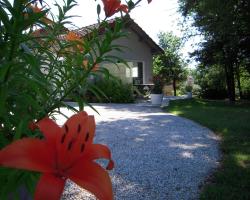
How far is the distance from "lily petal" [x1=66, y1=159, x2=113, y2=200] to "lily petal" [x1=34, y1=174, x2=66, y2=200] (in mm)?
26

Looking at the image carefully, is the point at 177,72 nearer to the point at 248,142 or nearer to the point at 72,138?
the point at 248,142

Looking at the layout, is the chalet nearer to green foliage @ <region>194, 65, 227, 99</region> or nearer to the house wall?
the house wall

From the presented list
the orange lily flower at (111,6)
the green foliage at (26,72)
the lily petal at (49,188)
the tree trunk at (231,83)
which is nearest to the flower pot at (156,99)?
the tree trunk at (231,83)

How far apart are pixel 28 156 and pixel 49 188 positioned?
2.0 inches

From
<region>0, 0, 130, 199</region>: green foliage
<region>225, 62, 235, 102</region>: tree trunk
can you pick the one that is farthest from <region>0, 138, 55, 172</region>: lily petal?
<region>225, 62, 235, 102</region>: tree trunk

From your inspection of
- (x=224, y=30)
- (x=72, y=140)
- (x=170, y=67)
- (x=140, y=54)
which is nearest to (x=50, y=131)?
(x=72, y=140)

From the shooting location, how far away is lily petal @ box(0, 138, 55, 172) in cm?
47

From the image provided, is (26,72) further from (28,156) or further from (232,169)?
(232,169)

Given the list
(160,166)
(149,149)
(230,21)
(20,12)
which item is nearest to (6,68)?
(20,12)

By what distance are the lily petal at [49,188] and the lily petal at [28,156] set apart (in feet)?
0.05

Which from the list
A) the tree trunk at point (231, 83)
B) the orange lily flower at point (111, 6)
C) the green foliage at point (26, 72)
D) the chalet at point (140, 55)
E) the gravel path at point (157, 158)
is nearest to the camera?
the green foliage at point (26, 72)

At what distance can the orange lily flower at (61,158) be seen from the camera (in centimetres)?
47

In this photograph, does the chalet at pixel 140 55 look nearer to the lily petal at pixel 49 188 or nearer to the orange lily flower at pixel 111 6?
the orange lily flower at pixel 111 6

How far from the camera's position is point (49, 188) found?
1.50 feet
